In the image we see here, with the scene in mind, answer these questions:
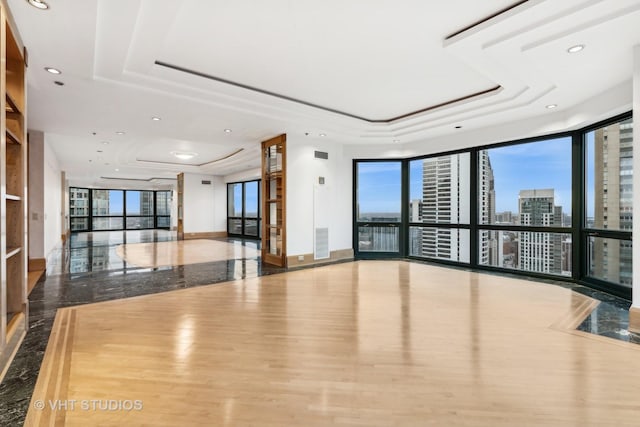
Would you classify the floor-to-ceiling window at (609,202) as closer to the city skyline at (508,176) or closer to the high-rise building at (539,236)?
the city skyline at (508,176)

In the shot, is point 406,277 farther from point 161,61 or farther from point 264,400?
point 161,61

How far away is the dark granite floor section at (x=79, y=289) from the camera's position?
225 cm

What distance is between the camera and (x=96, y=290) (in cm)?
507

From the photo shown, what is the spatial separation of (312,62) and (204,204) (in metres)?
11.6

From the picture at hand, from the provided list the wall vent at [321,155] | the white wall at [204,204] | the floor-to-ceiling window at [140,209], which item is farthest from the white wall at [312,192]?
the floor-to-ceiling window at [140,209]

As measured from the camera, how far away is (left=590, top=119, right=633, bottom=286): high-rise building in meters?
4.74

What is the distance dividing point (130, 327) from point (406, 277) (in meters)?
4.50

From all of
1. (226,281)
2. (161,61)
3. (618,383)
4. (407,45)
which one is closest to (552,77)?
(407,45)

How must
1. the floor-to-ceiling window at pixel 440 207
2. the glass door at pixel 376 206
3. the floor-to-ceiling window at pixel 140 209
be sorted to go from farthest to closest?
1. the floor-to-ceiling window at pixel 140 209
2. the glass door at pixel 376 206
3. the floor-to-ceiling window at pixel 440 207

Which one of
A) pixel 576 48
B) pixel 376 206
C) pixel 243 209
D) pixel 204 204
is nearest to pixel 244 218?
pixel 243 209

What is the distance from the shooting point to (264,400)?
2.14m

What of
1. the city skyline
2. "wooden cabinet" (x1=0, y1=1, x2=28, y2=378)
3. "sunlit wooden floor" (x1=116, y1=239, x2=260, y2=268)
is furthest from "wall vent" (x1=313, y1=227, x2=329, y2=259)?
"wooden cabinet" (x1=0, y1=1, x2=28, y2=378)

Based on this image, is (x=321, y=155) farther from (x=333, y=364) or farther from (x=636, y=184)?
(x=333, y=364)

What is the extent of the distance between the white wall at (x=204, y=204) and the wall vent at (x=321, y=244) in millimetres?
8370
